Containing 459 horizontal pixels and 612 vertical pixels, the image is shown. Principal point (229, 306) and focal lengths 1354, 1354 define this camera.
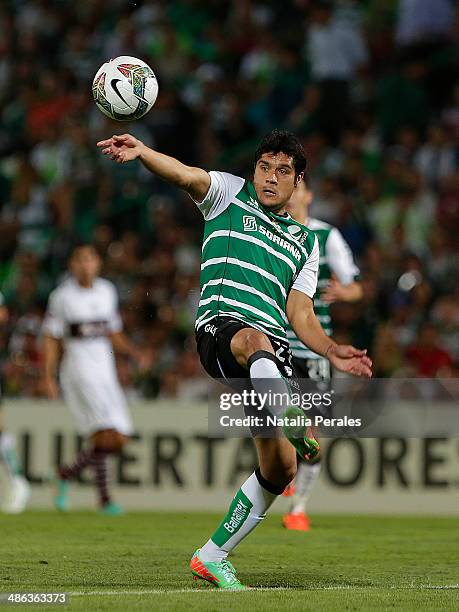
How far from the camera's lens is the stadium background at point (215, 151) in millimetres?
14531

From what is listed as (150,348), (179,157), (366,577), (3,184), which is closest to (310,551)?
(366,577)

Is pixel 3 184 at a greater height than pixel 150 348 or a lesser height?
greater

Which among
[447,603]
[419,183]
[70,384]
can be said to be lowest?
[447,603]

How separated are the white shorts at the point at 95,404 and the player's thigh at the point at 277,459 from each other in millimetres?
6351

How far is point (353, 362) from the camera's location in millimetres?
6781

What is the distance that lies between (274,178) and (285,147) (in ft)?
0.60

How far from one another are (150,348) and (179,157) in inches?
134

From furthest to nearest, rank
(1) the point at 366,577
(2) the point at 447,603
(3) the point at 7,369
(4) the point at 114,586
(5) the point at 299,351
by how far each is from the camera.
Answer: (3) the point at 7,369
(5) the point at 299,351
(1) the point at 366,577
(4) the point at 114,586
(2) the point at 447,603

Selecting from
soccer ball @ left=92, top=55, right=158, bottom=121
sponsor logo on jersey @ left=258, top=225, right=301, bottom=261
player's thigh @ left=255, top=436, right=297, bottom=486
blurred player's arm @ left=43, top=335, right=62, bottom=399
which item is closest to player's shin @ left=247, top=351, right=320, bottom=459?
player's thigh @ left=255, top=436, right=297, bottom=486

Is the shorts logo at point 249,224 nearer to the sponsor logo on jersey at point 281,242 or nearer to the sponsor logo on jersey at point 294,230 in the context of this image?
the sponsor logo on jersey at point 281,242

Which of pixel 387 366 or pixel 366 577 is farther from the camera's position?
pixel 387 366

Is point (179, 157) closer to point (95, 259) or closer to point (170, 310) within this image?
point (170, 310)

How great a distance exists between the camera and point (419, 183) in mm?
15648

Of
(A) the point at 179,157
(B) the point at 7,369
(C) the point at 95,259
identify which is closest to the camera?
(C) the point at 95,259
